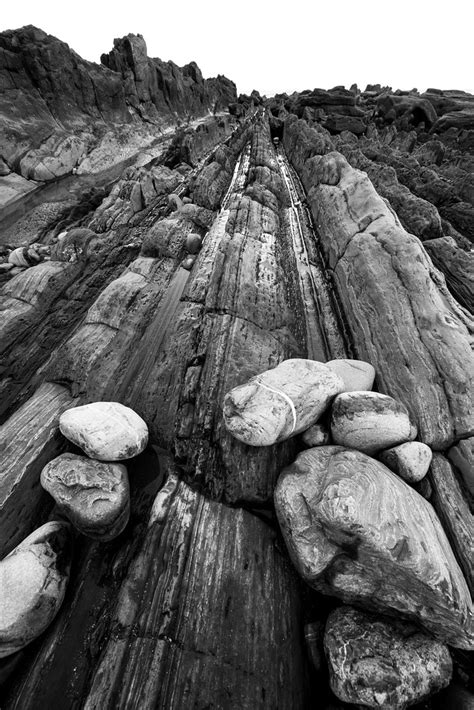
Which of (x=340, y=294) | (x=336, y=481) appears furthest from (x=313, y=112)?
(x=336, y=481)

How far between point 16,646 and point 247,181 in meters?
14.3

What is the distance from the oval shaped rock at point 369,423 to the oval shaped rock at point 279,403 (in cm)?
30

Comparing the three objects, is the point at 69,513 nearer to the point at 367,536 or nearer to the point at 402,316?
the point at 367,536

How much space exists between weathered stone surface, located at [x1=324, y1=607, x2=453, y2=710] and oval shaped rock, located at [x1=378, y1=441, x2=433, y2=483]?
57.2 inches

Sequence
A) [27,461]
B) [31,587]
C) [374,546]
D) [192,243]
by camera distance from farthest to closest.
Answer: [192,243] → [27,461] → [31,587] → [374,546]

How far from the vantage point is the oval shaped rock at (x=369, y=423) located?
11.5 ft

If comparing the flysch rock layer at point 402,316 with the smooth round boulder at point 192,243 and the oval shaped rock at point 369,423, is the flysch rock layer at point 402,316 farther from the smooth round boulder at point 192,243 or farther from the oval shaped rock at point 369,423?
the smooth round boulder at point 192,243

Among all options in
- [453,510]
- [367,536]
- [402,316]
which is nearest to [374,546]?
[367,536]

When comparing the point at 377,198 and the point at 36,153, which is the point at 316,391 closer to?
the point at 377,198

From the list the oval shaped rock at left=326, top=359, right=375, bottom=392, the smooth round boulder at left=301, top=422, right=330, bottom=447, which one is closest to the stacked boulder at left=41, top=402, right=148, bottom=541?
the smooth round boulder at left=301, top=422, right=330, bottom=447

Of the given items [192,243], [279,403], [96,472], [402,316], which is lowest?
[96,472]

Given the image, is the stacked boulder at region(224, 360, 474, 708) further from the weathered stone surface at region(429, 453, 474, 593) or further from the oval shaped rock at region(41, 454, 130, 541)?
the oval shaped rock at region(41, 454, 130, 541)

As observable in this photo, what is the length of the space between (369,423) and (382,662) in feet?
7.07

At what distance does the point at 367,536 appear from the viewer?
267cm
